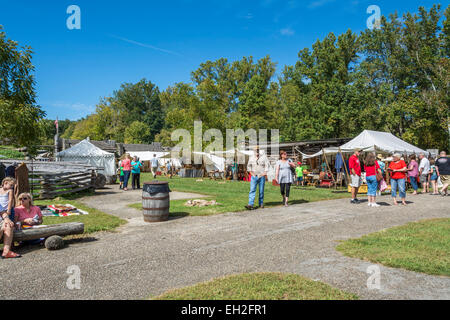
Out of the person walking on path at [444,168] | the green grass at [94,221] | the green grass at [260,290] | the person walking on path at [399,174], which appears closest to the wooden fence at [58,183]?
the green grass at [94,221]

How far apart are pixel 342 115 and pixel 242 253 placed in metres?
37.2

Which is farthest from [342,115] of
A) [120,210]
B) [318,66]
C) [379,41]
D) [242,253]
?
[242,253]

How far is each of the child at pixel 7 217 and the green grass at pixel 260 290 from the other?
3.36 meters

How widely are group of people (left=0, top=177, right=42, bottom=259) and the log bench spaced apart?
0.18m

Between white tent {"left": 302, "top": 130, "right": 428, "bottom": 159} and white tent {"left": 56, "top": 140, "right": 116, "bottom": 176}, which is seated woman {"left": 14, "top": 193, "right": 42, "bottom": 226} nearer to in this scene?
white tent {"left": 302, "top": 130, "right": 428, "bottom": 159}

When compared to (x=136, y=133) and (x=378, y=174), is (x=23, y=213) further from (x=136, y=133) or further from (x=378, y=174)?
(x=136, y=133)

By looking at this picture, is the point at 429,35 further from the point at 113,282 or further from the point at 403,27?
the point at 113,282

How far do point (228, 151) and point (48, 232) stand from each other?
2258cm

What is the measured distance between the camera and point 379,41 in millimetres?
42125

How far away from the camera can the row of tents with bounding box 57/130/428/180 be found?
62.6ft

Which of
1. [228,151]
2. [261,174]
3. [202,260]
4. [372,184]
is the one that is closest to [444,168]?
[372,184]

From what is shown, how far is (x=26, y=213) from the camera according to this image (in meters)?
6.17

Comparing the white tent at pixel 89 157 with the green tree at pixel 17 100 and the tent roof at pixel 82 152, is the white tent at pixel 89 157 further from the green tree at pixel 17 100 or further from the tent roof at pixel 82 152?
the green tree at pixel 17 100

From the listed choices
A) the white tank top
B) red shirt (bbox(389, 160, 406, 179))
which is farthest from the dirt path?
red shirt (bbox(389, 160, 406, 179))
